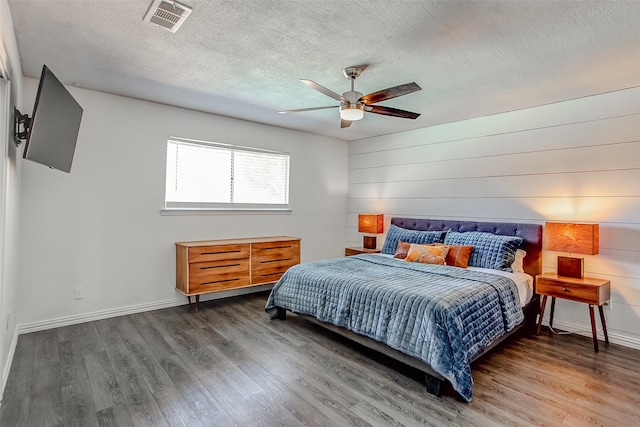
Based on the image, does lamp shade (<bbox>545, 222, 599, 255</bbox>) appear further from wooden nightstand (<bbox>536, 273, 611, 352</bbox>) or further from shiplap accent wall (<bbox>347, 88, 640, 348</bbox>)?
shiplap accent wall (<bbox>347, 88, 640, 348</bbox>)

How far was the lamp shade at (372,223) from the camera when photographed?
5258 mm

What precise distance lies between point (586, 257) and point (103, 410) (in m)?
4.39

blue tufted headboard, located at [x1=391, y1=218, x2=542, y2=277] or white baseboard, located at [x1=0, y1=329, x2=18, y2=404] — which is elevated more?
blue tufted headboard, located at [x1=391, y1=218, x2=542, y2=277]

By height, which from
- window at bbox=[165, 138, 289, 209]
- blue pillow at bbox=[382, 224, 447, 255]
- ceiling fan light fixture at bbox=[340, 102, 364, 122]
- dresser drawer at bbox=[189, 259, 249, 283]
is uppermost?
ceiling fan light fixture at bbox=[340, 102, 364, 122]

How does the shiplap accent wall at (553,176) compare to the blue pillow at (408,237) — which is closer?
the shiplap accent wall at (553,176)

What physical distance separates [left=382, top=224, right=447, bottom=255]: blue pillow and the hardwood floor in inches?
58.5

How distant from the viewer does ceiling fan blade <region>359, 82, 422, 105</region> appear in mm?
2531

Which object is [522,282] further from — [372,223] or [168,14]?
[168,14]

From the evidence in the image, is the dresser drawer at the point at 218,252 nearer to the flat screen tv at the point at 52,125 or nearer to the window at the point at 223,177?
the window at the point at 223,177

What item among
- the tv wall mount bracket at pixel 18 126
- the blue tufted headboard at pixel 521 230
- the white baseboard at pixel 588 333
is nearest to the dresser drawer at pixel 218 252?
the tv wall mount bracket at pixel 18 126

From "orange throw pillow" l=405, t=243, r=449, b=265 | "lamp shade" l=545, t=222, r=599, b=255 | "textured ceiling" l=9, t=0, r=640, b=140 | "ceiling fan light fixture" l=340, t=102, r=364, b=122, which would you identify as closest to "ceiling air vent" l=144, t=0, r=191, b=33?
"textured ceiling" l=9, t=0, r=640, b=140

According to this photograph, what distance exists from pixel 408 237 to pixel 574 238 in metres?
1.82

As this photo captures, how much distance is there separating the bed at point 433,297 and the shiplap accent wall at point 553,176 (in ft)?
1.07

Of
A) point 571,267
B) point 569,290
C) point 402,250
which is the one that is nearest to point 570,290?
point 569,290
